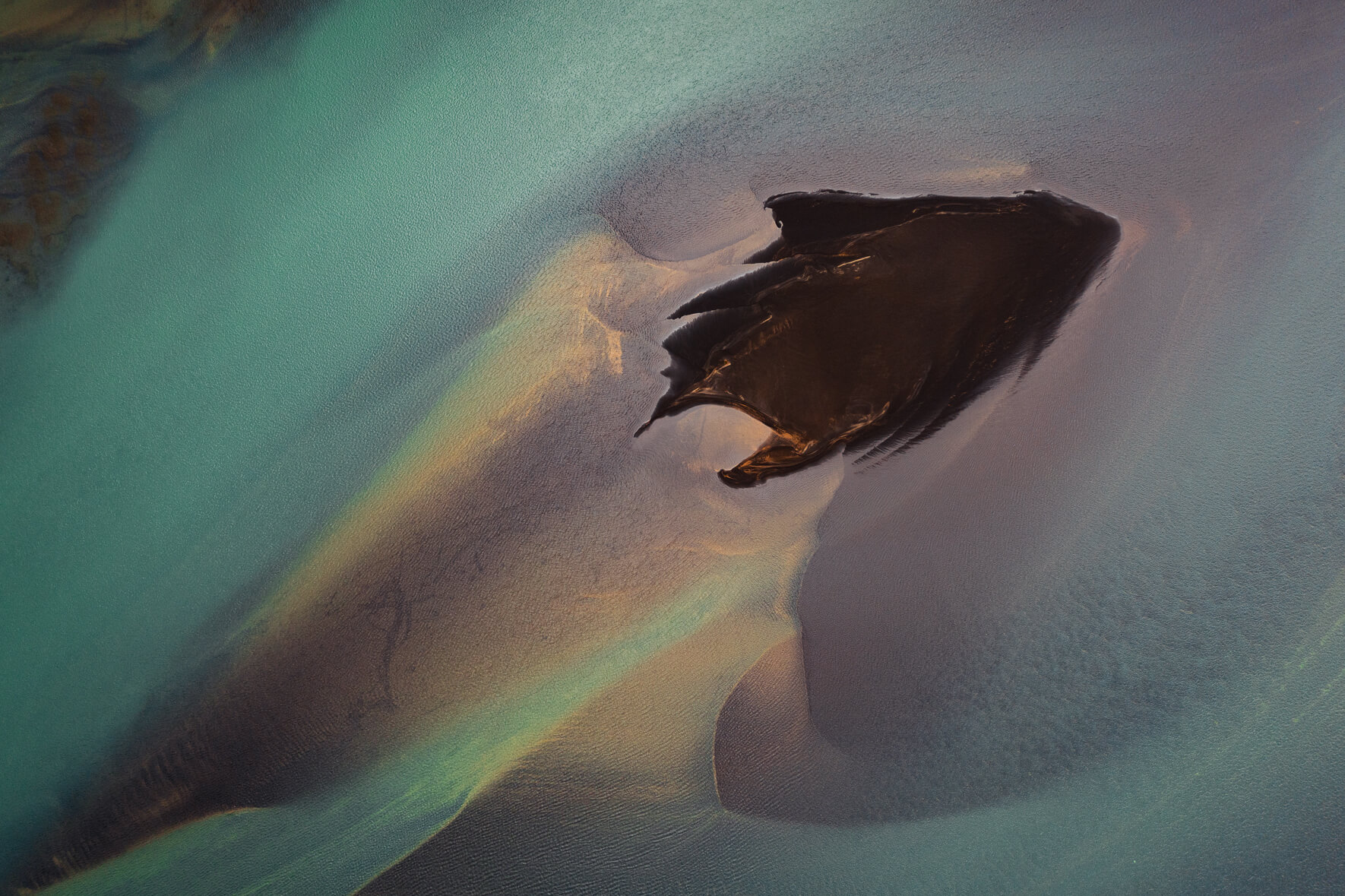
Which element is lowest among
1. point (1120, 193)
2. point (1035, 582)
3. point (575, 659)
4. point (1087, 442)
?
point (1035, 582)

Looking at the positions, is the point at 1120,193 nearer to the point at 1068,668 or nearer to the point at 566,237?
the point at 1068,668

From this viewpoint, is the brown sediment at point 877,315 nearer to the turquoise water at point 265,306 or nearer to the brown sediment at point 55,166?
the turquoise water at point 265,306

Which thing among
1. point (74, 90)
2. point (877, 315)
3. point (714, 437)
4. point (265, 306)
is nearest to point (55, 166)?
point (74, 90)

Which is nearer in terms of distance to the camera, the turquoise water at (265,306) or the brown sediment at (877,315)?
the brown sediment at (877,315)

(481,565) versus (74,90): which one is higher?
(74,90)

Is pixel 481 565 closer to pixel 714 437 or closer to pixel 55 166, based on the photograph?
pixel 714 437

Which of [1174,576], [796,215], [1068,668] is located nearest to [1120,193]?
[796,215]

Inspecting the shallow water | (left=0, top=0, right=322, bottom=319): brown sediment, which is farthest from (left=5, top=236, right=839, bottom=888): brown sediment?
(left=0, top=0, right=322, bottom=319): brown sediment

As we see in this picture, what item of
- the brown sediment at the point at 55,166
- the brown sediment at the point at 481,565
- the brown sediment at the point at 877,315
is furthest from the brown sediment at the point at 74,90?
the brown sediment at the point at 877,315
